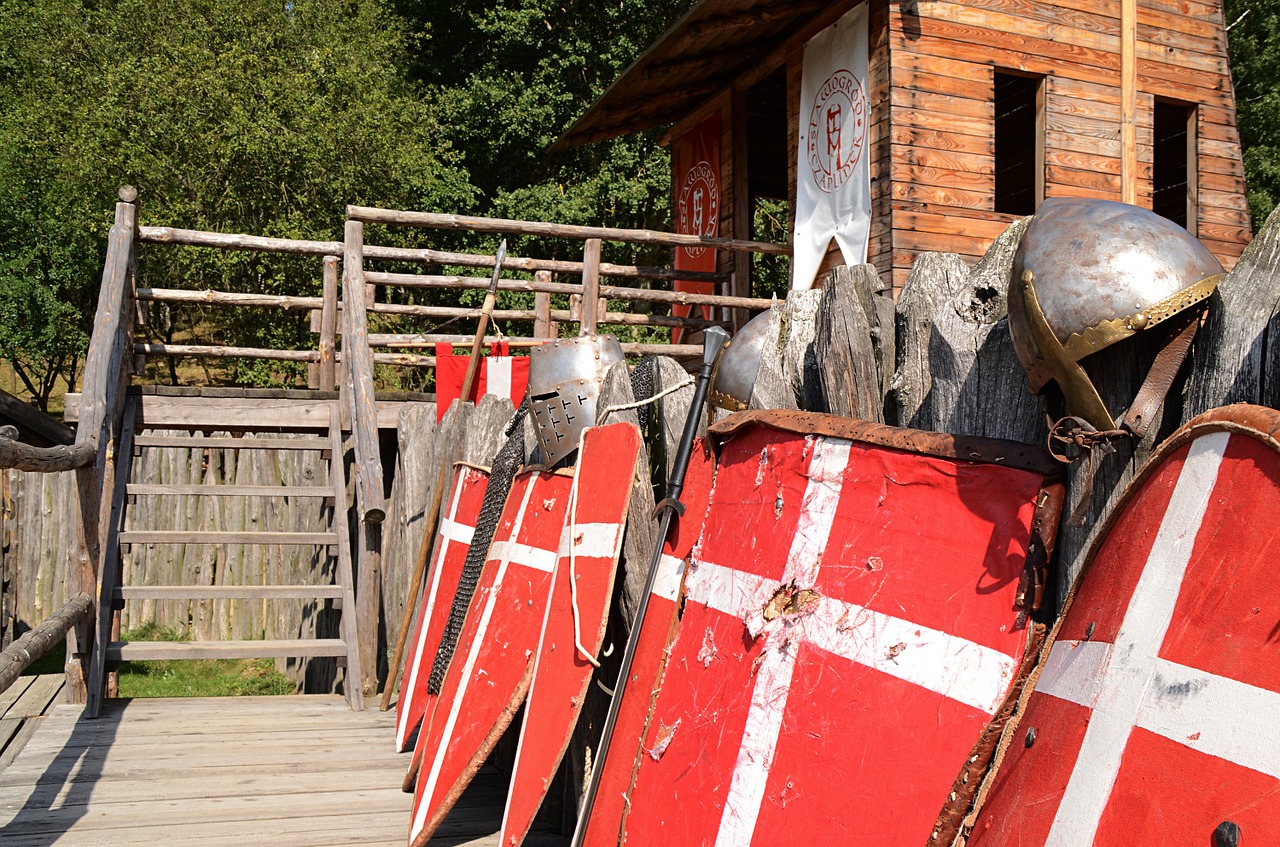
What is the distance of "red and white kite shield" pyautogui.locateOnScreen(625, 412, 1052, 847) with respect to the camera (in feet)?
5.04

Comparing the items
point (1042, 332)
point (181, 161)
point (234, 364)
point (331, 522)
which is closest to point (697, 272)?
point (331, 522)

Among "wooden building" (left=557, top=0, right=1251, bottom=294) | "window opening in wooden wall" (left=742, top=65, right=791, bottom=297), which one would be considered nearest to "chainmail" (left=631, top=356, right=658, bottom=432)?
"wooden building" (left=557, top=0, right=1251, bottom=294)

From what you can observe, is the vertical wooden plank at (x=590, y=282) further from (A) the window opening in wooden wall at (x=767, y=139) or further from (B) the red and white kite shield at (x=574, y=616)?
(B) the red and white kite shield at (x=574, y=616)

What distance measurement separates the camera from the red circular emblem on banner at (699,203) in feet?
31.6

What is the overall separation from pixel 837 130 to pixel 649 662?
565cm

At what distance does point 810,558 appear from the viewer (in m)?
1.87

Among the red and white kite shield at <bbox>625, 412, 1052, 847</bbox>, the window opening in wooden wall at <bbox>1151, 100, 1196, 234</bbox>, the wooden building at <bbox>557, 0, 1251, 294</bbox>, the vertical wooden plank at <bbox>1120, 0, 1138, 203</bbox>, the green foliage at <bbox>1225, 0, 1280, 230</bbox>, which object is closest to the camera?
the red and white kite shield at <bbox>625, 412, 1052, 847</bbox>

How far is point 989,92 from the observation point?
7.07m

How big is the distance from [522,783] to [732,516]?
38.0 inches

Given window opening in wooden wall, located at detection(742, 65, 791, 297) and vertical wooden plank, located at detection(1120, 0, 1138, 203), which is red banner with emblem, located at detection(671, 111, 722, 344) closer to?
Result: window opening in wooden wall, located at detection(742, 65, 791, 297)

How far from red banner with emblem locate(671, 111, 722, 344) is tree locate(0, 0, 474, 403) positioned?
26.6 feet

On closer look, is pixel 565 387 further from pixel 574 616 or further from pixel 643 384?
pixel 574 616

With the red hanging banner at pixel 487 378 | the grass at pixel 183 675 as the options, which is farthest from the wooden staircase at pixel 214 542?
the grass at pixel 183 675

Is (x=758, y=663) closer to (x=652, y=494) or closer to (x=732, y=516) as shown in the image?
(x=732, y=516)
